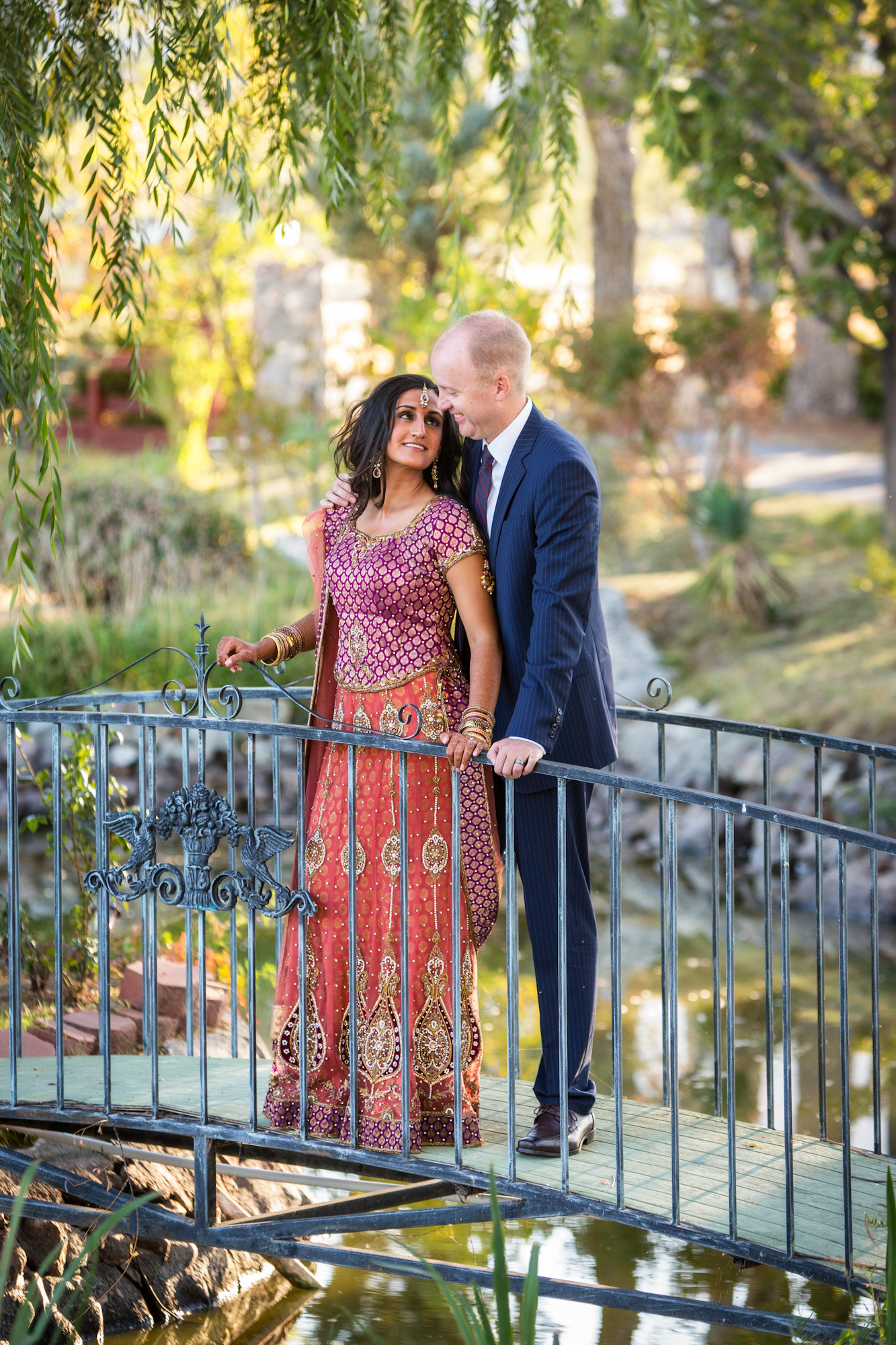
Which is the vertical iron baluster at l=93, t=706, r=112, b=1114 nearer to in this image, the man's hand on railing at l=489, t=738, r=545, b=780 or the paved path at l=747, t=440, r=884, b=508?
the man's hand on railing at l=489, t=738, r=545, b=780

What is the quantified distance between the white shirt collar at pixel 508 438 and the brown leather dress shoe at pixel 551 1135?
1449mm

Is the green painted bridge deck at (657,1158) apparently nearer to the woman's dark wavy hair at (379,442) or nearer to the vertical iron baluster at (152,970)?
the vertical iron baluster at (152,970)

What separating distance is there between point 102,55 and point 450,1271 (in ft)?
9.82

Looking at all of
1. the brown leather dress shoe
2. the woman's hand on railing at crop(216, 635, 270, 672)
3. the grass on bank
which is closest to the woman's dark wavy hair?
the woman's hand on railing at crop(216, 635, 270, 672)

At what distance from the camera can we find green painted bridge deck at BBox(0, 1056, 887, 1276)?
2938mm

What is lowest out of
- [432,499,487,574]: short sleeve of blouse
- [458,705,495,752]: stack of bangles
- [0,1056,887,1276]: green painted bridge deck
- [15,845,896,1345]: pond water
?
[15,845,896,1345]: pond water

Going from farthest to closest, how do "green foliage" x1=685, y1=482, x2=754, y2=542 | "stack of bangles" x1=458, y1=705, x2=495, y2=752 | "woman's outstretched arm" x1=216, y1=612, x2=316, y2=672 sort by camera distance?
1. "green foliage" x1=685, y1=482, x2=754, y2=542
2. "woman's outstretched arm" x1=216, y1=612, x2=316, y2=672
3. "stack of bangles" x1=458, y1=705, x2=495, y2=752

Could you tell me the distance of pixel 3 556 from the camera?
1040cm

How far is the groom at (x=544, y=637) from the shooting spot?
117 inches

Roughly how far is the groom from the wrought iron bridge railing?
0.09 meters

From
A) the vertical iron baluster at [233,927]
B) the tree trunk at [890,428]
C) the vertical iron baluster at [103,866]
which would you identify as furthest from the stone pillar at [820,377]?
the vertical iron baluster at [103,866]

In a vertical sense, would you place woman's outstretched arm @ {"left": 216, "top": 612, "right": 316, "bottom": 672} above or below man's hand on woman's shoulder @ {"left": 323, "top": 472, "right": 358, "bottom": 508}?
below

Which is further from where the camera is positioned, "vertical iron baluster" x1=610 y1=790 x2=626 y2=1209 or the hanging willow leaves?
the hanging willow leaves

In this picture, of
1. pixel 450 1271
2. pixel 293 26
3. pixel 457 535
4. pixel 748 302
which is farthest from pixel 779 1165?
pixel 748 302
